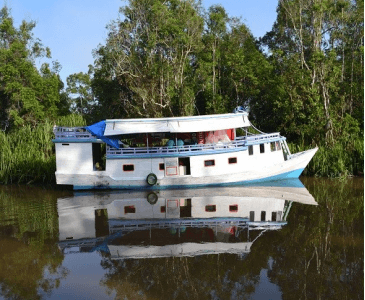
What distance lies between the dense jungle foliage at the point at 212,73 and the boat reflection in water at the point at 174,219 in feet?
24.2

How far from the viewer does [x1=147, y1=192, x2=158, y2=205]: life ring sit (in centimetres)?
1590

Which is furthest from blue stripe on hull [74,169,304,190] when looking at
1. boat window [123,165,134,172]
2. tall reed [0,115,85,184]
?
tall reed [0,115,85,184]

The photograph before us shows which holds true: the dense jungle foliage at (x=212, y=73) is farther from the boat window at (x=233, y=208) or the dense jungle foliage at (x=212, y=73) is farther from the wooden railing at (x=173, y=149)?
the boat window at (x=233, y=208)

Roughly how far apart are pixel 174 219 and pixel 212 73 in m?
→ 17.8

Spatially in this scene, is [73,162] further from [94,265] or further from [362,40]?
[362,40]

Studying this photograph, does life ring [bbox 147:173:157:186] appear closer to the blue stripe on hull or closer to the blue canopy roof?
the blue stripe on hull

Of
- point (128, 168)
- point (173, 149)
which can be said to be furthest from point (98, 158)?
point (173, 149)

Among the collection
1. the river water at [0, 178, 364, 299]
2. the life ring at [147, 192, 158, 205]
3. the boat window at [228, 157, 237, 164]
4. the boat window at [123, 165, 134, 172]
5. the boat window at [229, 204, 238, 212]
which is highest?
the boat window at [228, 157, 237, 164]

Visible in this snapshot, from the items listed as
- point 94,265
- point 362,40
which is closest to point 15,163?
point 94,265

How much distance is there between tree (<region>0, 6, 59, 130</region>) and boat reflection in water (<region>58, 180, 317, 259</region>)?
11982 millimetres

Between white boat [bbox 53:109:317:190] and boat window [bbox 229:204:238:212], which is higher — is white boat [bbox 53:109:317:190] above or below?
above

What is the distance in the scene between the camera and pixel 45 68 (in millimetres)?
29562

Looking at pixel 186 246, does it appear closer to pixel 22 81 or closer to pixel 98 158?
pixel 98 158

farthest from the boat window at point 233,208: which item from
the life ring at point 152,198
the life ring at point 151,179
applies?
the life ring at point 151,179
